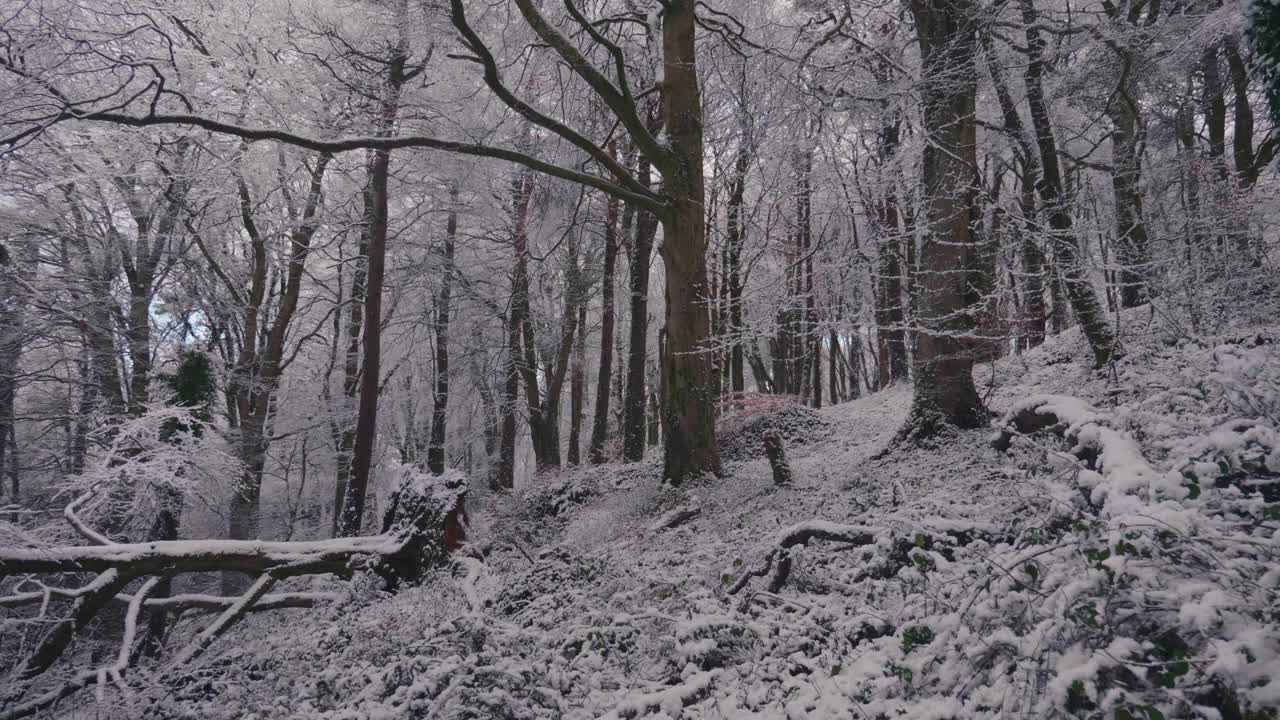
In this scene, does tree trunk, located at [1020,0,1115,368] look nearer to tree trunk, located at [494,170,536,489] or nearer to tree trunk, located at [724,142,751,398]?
tree trunk, located at [724,142,751,398]

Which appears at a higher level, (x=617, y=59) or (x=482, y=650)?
(x=617, y=59)

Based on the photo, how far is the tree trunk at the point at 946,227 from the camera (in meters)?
7.31

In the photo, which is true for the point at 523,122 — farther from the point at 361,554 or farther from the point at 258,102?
the point at 361,554

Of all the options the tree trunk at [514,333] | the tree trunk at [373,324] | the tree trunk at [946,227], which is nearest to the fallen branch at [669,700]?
the tree trunk at [946,227]

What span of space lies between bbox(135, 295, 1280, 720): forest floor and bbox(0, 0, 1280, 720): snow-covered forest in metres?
0.02

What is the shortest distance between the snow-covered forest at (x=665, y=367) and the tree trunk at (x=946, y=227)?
5 cm

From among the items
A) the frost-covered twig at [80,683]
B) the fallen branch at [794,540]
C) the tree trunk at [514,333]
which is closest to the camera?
the fallen branch at [794,540]

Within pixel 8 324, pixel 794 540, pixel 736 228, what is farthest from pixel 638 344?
pixel 8 324

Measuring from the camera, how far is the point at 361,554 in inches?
271

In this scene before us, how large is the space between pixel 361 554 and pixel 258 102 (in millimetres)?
9379

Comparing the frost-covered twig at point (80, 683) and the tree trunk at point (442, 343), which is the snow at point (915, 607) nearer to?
the frost-covered twig at point (80, 683)

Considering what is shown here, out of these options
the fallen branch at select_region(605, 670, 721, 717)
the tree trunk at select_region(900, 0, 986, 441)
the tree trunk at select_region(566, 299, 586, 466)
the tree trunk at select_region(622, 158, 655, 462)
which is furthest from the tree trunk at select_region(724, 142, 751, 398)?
the fallen branch at select_region(605, 670, 721, 717)

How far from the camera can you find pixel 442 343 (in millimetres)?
17109

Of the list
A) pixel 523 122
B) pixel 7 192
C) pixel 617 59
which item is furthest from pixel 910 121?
pixel 7 192
